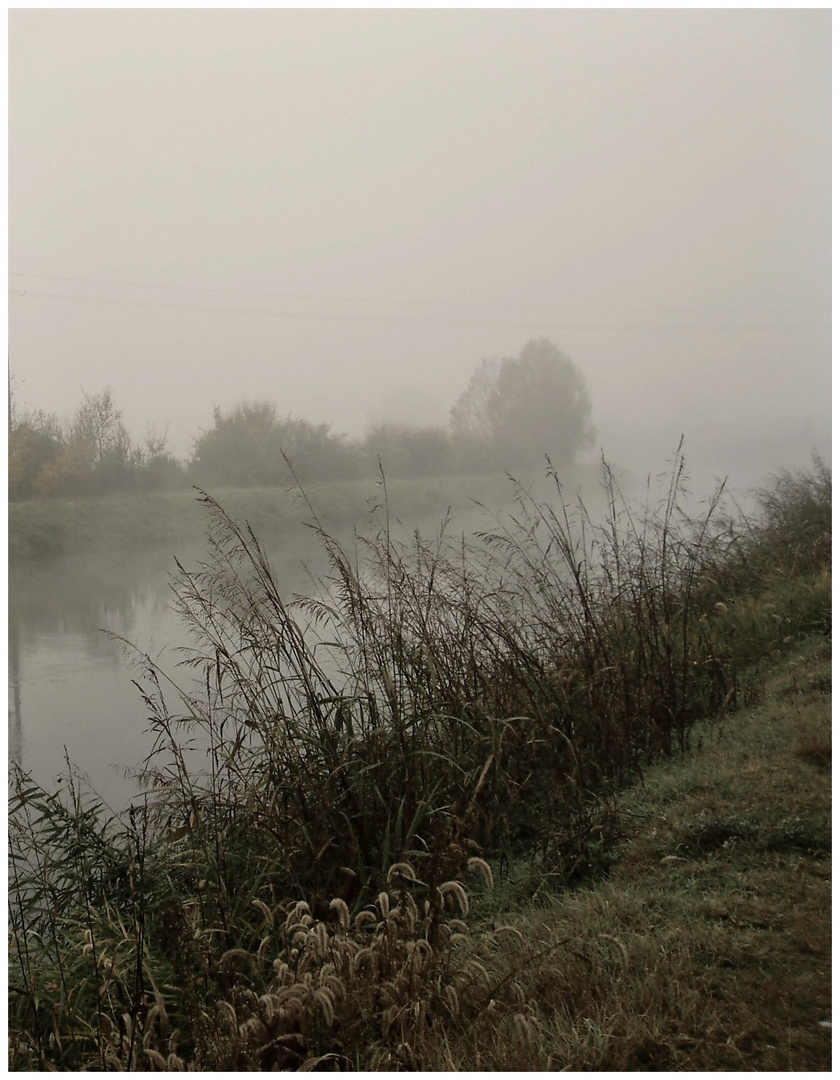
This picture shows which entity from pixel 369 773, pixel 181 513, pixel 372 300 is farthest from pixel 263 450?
pixel 369 773

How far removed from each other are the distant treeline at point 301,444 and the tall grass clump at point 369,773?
16 cm

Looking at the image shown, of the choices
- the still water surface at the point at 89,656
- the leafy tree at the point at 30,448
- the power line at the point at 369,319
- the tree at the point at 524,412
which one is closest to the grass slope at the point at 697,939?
the tree at the point at 524,412

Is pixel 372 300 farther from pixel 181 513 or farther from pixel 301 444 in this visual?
pixel 181 513

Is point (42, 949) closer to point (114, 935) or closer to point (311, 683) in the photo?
point (114, 935)

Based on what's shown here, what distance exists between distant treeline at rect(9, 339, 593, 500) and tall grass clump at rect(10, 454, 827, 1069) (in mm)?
155

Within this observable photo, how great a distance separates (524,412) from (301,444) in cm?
74

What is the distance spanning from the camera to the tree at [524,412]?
112 inches

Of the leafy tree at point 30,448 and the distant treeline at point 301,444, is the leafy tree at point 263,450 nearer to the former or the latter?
the distant treeline at point 301,444

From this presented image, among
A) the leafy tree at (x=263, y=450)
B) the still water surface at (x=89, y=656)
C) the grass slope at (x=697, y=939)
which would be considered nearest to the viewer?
the grass slope at (x=697, y=939)

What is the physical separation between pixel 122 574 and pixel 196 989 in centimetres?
127

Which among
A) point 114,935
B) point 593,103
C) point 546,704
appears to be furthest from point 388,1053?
point 593,103

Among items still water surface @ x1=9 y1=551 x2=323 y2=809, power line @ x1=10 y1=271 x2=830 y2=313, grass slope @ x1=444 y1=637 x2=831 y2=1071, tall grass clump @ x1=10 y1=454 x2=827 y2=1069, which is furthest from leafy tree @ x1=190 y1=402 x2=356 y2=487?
grass slope @ x1=444 y1=637 x2=831 y2=1071

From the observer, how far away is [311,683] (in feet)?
8.74

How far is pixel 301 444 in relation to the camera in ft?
9.16
